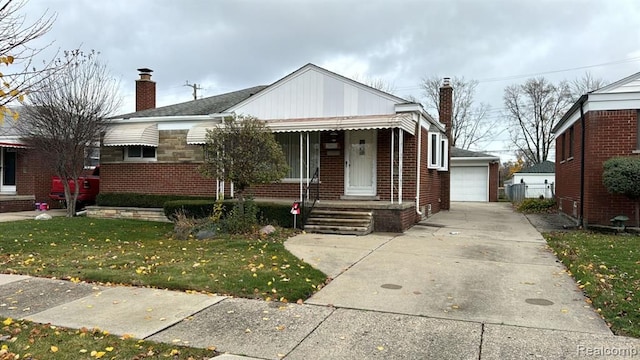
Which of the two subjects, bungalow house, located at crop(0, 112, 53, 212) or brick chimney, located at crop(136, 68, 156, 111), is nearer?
bungalow house, located at crop(0, 112, 53, 212)

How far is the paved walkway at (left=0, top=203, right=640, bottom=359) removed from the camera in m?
4.12

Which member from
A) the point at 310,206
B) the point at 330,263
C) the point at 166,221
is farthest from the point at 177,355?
the point at 166,221

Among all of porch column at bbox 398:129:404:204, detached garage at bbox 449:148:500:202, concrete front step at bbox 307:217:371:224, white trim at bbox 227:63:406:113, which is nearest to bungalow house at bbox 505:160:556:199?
detached garage at bbox 449:148:500:202

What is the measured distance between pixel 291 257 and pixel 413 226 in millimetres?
5650

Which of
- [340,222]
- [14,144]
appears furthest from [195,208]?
[14,144]

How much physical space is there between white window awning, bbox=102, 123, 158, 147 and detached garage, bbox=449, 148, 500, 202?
18569 mm

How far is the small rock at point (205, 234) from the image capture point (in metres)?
10.2

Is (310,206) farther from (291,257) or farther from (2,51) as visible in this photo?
(2,51)

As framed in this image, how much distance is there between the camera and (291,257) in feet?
26.2

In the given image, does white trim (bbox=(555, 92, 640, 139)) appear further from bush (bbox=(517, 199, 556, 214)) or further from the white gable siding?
bush (bbox=(517, 199, 556, 214))

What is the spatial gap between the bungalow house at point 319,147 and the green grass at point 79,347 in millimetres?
8099

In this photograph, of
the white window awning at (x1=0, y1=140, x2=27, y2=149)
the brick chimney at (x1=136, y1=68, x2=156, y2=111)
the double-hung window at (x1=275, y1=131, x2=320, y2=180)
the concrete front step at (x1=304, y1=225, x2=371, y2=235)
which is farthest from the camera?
the brick chimney at (x1=136, y1=68, x2=156, y2=111)

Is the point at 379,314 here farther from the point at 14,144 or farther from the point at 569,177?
the point at 14,144

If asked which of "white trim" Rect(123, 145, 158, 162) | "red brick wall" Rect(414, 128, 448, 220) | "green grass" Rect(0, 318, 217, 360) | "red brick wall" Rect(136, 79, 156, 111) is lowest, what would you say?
"green grass" Rect(0, 318, 217, 360)
